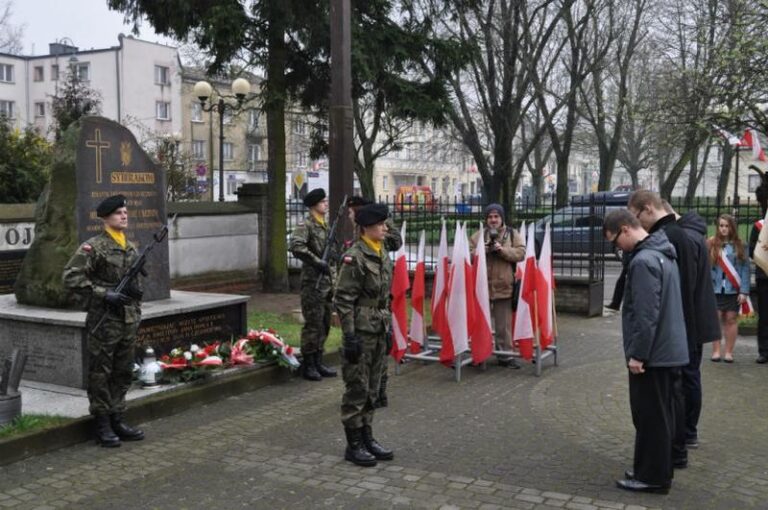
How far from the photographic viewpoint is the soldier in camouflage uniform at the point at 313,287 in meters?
8.49

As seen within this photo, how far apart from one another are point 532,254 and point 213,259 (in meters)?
A: 7.59

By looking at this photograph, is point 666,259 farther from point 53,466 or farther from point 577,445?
point 53,466

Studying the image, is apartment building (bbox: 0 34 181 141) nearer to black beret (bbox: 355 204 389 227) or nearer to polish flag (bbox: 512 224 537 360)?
polish flag (bbox: 512 224 537 360)

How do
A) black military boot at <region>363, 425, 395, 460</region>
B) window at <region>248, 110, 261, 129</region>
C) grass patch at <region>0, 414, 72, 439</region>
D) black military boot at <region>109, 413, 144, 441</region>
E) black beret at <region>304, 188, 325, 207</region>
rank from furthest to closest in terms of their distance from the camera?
window at <region>248, 110, 261, 129</region> < black beret at <region>304, 188, 325, 207</region> < black military boot at <region>109, 413, 144, 441</region> < grass patch at <region>0, 414, 72, 439</region> < black military boot at <region>363, 425, 395, 460</region>

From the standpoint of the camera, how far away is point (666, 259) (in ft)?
17.1

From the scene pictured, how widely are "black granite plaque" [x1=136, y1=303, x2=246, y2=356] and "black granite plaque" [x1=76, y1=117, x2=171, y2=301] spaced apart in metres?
0.65

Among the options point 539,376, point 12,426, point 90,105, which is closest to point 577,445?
point 539,376

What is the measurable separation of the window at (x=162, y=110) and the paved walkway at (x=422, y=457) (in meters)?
57.5

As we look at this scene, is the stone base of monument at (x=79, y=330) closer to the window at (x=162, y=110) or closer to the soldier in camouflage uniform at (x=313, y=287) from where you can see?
the soldier in camouflage uniform at (x=313, y=287)

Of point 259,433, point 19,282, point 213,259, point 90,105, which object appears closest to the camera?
point 259,433

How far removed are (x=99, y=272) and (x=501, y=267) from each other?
15.3ft

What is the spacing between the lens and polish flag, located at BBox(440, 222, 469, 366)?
870cm

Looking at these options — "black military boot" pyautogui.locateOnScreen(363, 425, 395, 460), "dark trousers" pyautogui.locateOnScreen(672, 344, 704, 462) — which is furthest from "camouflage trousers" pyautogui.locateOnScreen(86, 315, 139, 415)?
"dark trousers" pyautogui.locateOnScreen(672, 344, 704, 462)

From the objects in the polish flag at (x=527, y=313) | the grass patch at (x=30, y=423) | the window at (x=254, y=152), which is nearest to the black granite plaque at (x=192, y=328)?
the grass patch at (x=30, y=423)
